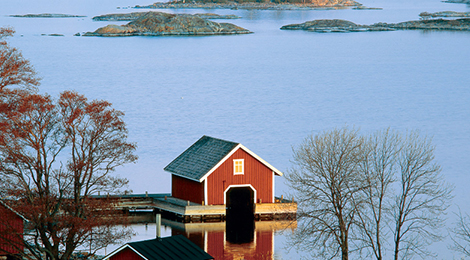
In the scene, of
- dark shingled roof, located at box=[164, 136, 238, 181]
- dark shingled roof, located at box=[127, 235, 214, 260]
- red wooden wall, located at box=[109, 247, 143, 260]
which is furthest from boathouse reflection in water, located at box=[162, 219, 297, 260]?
red wooden wall, located at box=[109, 247, 143, 260]

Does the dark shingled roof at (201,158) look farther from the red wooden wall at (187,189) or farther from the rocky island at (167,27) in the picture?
the rocky island at (167,27)

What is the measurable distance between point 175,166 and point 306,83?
65.9 m

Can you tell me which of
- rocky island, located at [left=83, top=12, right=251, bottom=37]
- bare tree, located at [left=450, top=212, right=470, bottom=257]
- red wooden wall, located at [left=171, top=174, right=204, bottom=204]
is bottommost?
bare tree, located at [left=450, top=212, right=470, bottom=257]

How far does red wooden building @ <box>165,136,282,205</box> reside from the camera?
3516 centimetres

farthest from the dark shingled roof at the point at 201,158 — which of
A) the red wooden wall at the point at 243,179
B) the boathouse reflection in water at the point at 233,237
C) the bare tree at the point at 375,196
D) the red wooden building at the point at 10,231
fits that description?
the red wooden building at the point at 10,231

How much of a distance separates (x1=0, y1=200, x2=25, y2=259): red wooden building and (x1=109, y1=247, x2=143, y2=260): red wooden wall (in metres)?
3.63

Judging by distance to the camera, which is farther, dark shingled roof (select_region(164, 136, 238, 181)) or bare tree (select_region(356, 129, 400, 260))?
dark shingled roof (select_region(164, 136, 238, 181))

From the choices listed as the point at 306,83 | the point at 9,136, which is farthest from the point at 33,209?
the point at 306,83

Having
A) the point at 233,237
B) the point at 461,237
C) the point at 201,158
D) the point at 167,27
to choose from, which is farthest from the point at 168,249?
the point at 167,27

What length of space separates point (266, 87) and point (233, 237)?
64.8m

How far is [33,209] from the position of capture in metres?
22.3

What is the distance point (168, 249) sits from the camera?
70.2 ft

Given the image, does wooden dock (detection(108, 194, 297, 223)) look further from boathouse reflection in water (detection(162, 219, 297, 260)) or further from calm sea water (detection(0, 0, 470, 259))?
calm sea water (detection(0, 0, 470, 259))

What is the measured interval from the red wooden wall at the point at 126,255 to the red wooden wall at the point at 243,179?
13.6m
